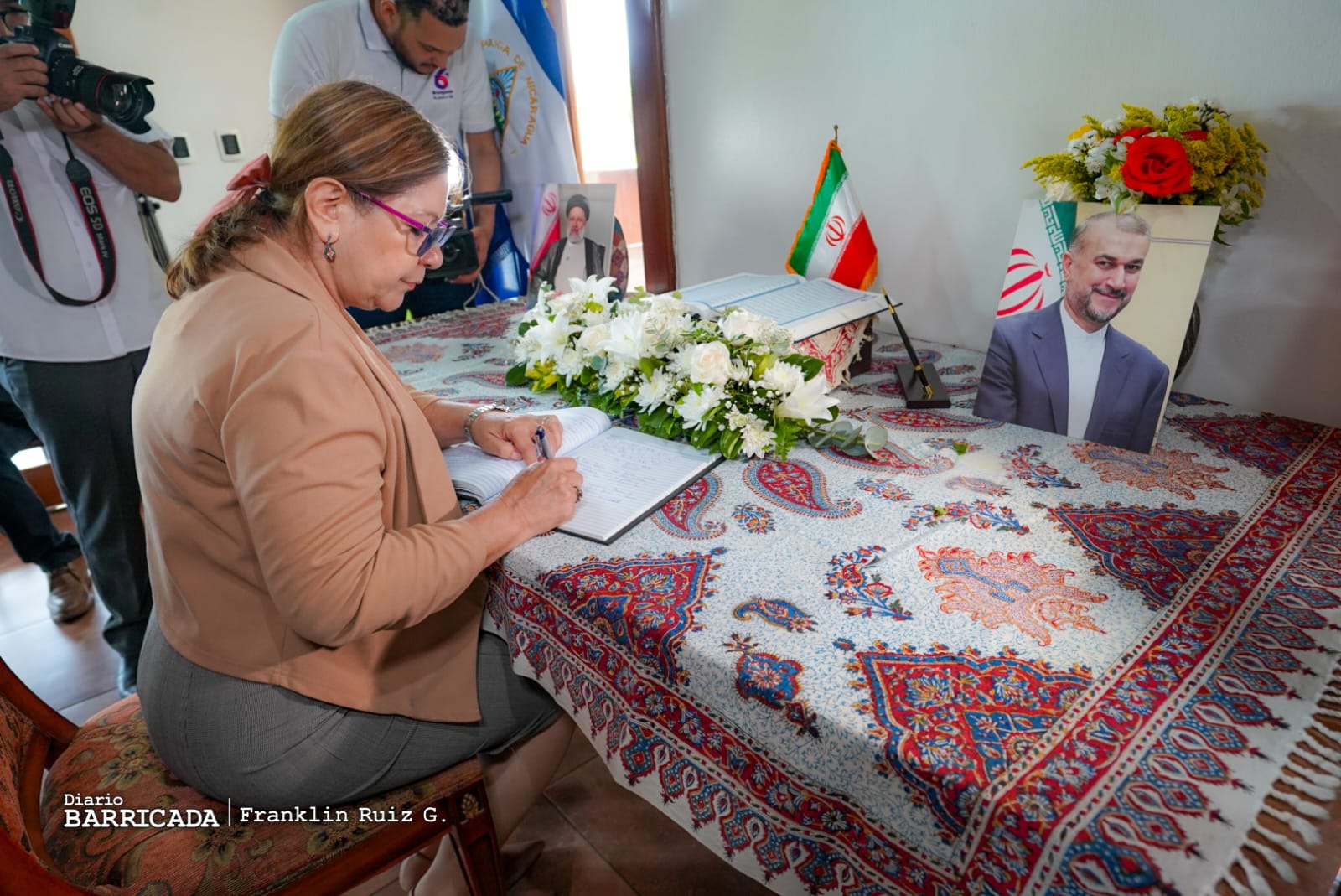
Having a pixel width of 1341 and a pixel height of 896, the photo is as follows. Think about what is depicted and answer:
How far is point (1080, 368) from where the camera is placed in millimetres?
1079

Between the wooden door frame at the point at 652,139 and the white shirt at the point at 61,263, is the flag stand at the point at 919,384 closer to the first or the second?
the wooden door frame at the point at 652,139

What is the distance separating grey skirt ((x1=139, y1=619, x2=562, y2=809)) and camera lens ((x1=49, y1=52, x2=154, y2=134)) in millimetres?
1133

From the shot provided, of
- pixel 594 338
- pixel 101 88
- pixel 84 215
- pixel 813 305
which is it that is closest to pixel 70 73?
pixel 101 88

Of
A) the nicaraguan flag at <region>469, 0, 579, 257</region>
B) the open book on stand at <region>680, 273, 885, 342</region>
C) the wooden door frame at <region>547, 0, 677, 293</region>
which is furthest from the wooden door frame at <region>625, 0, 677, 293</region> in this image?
the open book on stand at <region>680, 273, 885, 342</region>

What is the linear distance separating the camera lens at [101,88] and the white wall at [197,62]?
3.97ft

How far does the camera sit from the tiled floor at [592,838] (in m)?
1.36

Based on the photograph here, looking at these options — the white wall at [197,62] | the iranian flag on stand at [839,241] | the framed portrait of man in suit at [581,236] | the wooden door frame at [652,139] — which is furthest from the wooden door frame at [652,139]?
the white wall at [197,62]

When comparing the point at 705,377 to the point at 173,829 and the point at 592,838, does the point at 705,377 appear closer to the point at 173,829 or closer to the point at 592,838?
the point at 173,829

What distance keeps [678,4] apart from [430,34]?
0.75 meters

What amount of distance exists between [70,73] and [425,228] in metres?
1.12

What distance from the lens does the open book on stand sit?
4.26 feet

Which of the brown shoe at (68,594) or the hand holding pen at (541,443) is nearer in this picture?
the hand holding pen at (541,443)

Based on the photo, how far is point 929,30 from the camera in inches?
58.6

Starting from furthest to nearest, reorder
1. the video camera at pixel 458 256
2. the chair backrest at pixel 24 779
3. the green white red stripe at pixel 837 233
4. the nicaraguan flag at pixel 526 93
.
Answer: the nicaraguan flag at pixel 526 93 < the video camera at pixel 458 256 < the green white red stripe at pixel 837 233 < the chair backrest at pixel 24 779
